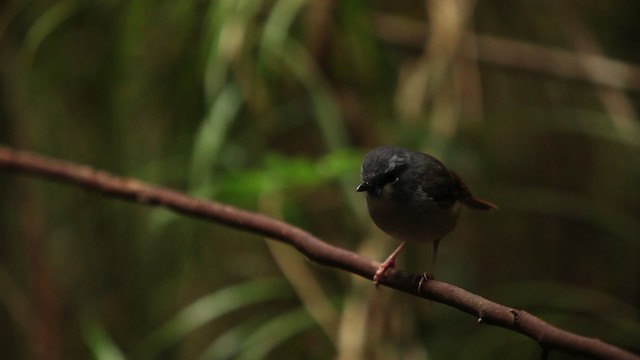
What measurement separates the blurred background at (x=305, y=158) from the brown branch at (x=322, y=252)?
361 mm

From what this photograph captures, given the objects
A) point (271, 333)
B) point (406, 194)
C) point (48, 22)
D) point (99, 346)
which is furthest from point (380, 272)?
point (48, 22)

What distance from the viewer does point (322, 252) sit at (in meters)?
1.25

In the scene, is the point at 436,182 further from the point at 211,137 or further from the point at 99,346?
the point at 99,346

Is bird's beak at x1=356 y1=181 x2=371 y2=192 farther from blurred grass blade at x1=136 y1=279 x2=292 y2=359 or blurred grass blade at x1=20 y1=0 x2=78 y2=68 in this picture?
blurred grass blade at x1=20 y1=0 x2=78 y2=68

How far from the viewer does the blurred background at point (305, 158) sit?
7.36 ft

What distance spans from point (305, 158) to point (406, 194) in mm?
908

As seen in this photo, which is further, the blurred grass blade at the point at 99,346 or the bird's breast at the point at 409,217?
the blurred grass blade at the point at 99,346

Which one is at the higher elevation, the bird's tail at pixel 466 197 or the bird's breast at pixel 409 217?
the bird's tail at pixel 466 197

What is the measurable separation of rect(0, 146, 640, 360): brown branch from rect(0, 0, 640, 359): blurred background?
0.36m

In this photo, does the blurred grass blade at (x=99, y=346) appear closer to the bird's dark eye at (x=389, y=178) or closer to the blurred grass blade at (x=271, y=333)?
the blurred grass blade at (x=271, y=333)

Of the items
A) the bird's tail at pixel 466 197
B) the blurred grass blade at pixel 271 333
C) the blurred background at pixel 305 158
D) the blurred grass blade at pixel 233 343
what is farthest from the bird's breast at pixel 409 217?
the blurred grass blade at pixel 233 343

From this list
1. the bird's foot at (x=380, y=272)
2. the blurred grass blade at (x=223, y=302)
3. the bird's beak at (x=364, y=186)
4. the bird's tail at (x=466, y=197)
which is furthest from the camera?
the blurred grass blade at (x=223, y=302)

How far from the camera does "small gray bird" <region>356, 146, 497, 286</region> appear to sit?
4.52 feet

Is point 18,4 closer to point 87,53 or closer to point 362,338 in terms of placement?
point 87,53
